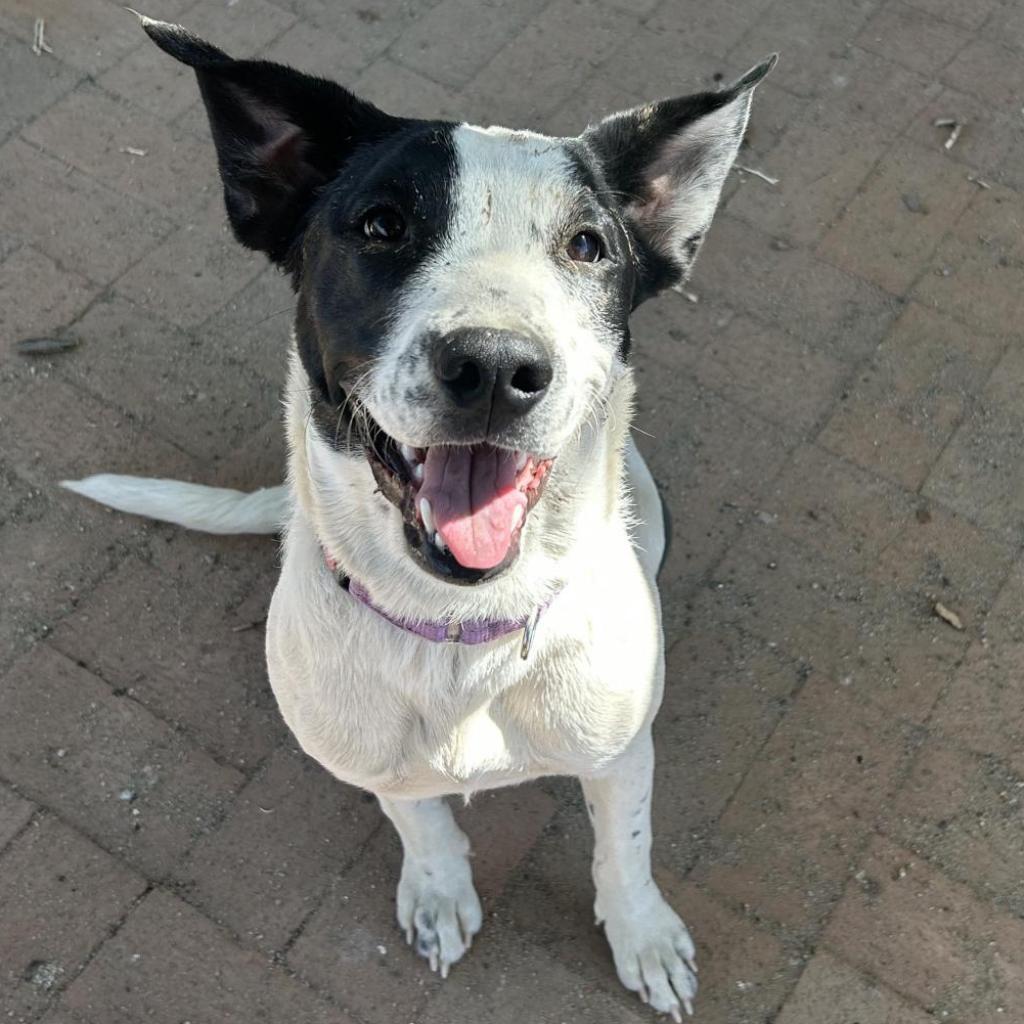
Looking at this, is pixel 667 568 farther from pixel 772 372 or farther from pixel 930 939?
pixel 930 939

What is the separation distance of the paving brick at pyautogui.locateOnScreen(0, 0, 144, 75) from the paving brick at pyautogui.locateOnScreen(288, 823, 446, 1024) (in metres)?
3.63

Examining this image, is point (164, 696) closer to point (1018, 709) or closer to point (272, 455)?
point (272, 455)

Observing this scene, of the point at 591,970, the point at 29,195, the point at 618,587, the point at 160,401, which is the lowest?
the point at 591,970

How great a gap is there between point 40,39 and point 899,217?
3696 mm

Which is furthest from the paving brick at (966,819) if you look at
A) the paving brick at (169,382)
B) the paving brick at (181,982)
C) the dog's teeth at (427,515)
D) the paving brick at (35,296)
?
the paving brick at (35,296)

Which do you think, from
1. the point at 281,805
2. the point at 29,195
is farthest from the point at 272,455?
the point at 29,195

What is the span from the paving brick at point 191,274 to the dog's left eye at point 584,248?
2.41 m

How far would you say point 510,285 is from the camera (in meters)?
2.08

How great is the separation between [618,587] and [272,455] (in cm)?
187

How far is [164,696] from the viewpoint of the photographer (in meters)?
3.57

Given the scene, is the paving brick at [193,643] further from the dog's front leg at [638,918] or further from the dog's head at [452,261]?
the dog's head at [452,261]

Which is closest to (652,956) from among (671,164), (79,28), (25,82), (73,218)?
(671,164)

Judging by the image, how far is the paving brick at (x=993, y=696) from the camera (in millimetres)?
3459

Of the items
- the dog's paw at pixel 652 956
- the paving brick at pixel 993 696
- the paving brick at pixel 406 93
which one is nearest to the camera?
the dog's paw at pixel 652 956
